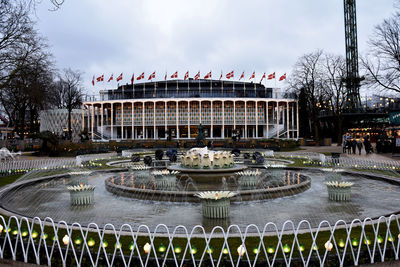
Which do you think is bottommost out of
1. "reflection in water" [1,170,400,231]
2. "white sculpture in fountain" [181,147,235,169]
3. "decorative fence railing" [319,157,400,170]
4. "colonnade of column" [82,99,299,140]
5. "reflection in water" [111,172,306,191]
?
"reflection in water" [1,170,400,231]

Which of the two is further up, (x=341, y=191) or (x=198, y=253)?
(x=341, y=191)

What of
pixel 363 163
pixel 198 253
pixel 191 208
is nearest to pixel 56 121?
pixel 363 163

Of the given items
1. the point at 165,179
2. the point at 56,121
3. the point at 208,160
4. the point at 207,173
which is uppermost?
the point at 56,121

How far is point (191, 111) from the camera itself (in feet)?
246

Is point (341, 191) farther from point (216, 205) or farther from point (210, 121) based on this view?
point (210, 121)

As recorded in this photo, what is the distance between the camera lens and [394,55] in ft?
101

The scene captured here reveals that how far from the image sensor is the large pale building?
238 ft

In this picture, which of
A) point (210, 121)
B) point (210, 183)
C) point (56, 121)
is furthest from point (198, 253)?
point (56, 121)

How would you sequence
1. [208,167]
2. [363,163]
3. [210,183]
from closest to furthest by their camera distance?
[210,183] < [208,167] < [363,163]

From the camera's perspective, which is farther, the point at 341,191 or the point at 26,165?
the point at 26,165

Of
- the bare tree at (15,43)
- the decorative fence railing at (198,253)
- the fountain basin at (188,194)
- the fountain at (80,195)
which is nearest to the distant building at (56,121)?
the bare tree at (15,43)

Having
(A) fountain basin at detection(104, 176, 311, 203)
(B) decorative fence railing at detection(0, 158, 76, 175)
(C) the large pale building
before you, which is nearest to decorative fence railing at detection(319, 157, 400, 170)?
(A) fountain basin at detection(104, 176, 311, 203)

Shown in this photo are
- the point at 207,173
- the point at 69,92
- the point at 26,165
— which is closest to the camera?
the point at 207,173

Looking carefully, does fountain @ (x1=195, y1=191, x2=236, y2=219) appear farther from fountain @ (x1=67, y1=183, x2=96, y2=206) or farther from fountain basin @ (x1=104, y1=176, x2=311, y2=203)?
fountain @ (x1=67, y1=183, x2=96, y2=206)
